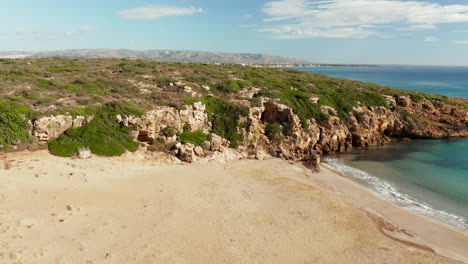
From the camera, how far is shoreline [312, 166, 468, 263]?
14.1 metres

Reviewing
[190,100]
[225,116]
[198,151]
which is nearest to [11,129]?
[198,151]

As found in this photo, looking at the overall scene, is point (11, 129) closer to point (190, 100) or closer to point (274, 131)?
point (190, 100)

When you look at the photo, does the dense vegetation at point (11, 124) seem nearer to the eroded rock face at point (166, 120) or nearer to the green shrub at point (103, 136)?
the green shrub at point (103, 136)

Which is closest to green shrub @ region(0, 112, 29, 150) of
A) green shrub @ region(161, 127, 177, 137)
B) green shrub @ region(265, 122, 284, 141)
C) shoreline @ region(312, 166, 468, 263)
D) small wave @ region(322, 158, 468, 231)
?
green shrub @ region(161, 127, 177, 137)

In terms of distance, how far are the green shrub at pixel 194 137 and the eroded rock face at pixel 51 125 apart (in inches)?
358

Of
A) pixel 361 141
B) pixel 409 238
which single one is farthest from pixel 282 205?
pixel 361 141

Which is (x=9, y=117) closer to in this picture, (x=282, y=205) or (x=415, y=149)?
(x=282, y=205)

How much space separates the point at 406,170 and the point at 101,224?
2691cm

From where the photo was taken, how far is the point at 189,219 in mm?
15148

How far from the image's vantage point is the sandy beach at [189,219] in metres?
12.3

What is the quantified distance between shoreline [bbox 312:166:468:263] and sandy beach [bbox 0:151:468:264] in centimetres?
6

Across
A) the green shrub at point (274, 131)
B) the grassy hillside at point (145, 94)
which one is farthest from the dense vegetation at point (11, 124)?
the green shrub at point (274, 131)

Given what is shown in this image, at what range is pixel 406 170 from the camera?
25594mm

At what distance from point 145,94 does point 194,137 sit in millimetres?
8679
